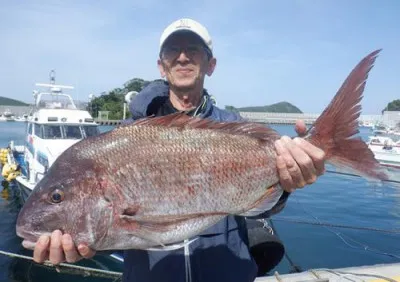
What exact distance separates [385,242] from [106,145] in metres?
13.1

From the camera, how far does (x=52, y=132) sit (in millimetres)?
13875

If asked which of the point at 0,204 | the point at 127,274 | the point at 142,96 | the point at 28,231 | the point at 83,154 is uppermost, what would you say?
the point at 142,96

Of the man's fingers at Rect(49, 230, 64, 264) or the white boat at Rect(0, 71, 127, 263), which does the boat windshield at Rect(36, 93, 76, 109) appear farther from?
the man's fingers at Rect(49, 230, 64, 264)

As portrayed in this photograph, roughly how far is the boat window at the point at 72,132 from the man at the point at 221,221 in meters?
11.8

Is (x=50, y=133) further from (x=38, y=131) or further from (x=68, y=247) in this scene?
(x=68, y=247)

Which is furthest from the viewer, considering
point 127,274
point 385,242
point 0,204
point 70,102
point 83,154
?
point 0,204

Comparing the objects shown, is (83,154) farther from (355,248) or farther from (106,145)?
(355,248)

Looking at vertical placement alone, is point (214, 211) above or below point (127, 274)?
above

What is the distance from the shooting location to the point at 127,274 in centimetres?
270

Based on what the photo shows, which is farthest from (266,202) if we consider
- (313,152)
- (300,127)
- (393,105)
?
(393,105)

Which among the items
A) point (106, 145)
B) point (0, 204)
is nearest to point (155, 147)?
point (106, 145)

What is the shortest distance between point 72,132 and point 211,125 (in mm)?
12609

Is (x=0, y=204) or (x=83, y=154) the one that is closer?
(x=83, y=154)

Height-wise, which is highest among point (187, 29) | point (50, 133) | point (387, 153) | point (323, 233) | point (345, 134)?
point (187, 29)
